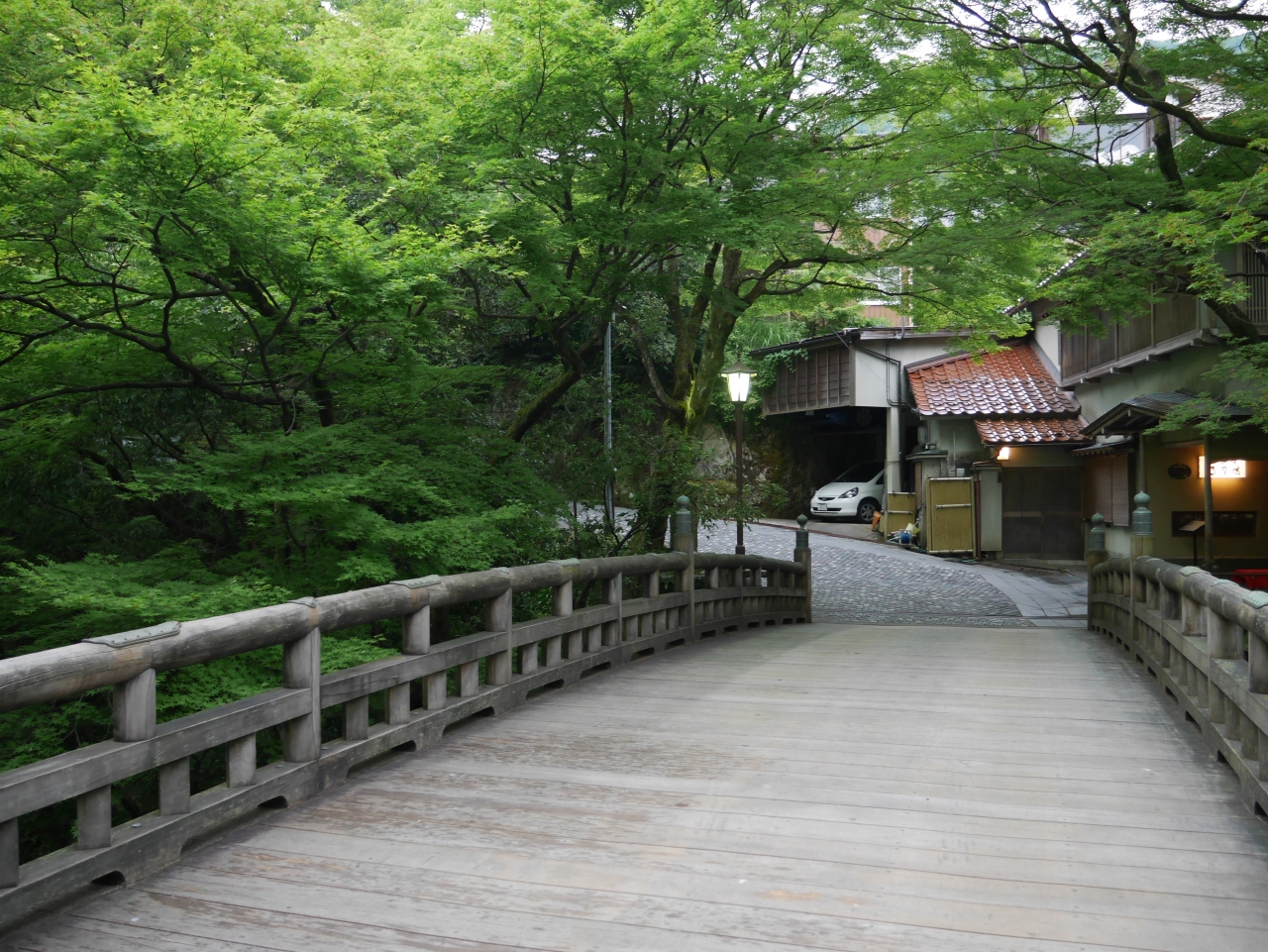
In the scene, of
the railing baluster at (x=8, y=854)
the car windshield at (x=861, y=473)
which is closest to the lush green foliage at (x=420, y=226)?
the railing baluster at (x=8, y=854)

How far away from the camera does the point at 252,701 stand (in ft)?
12.4

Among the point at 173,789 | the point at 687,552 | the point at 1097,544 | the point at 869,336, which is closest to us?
the point at 173,789

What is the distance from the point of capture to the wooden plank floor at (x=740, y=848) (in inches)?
111

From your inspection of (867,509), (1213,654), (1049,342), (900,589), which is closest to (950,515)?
(900,589)

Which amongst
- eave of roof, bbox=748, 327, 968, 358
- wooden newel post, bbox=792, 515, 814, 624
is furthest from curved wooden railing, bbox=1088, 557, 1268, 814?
eave of roof, bbox=748, 327, 968, 358

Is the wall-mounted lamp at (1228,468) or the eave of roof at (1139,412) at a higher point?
the eave of roof at (1139,412)

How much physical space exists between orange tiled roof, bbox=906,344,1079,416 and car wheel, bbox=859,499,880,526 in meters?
5.13

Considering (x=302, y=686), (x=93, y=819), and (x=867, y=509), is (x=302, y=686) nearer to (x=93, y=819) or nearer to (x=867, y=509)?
(x=93, y=819)

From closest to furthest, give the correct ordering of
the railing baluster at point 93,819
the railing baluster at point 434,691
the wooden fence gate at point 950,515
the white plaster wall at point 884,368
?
1. the railing baluster at point 93,819
2. the railing baluster at point 434,691
3. the wooden fence gate at point 950,515
4. the white plaster wall at point 884,368

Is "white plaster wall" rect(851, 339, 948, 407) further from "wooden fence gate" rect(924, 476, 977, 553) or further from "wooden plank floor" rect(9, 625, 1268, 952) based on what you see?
"wooden plank floor" rect(9, 625, 1268, 952)

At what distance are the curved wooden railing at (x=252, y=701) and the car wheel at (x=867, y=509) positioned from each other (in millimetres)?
22471

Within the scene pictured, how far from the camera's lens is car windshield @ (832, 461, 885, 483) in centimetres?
2954

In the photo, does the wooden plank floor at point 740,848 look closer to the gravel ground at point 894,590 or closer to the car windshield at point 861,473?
the gravel ground at point 894,590

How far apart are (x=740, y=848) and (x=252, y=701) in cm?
187
